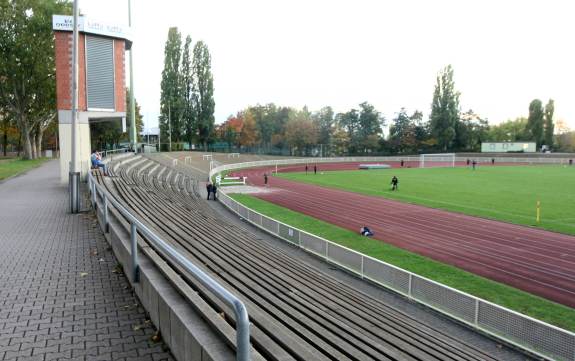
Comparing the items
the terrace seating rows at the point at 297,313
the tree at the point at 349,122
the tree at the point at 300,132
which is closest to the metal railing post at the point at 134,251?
the terrace seating rows at the point at 297,313

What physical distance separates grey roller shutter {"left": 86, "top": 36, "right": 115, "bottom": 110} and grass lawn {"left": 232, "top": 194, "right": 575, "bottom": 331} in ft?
46.1

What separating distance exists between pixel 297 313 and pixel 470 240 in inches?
613

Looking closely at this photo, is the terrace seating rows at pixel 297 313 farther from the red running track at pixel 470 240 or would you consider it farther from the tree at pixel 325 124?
the tree at pixel 325 124

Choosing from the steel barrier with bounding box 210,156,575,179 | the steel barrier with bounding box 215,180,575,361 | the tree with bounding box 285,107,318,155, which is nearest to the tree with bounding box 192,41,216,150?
the steel barrier with bounding box 210,156,575,179

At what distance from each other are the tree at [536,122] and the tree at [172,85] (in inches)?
3199

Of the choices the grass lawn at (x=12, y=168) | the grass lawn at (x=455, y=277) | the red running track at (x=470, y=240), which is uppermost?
the grass lawn at (x=12, y=168)

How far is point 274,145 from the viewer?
108 meters

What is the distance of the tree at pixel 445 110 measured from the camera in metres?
96.2

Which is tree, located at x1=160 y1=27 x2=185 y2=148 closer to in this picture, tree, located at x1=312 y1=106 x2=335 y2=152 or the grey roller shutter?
tree, located at x1=312 y1=106 x2=335 y2=152

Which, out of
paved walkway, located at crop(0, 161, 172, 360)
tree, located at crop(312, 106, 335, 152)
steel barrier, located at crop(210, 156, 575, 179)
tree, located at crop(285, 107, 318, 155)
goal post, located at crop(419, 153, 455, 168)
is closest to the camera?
paved walkway, located at crop(0, 161, 172, 360)

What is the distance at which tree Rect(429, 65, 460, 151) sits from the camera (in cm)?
9625

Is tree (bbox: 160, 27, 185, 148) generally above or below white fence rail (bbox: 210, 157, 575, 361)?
above

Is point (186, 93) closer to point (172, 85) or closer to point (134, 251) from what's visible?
point (172, 85)

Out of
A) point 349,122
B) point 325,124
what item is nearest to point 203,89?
point 325,124
